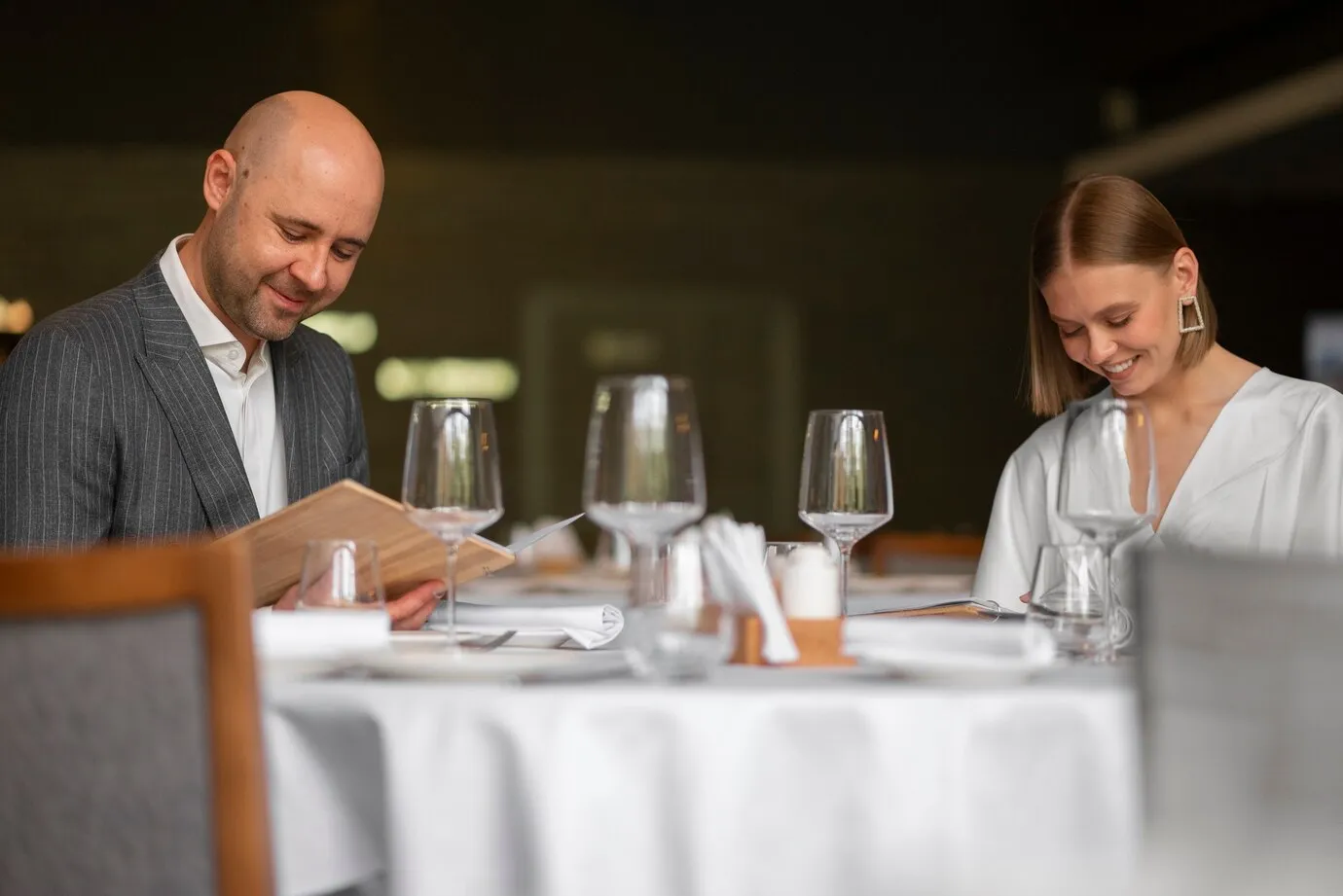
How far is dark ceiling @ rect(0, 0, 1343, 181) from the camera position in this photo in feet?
24.7

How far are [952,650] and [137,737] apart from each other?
0.84 meters

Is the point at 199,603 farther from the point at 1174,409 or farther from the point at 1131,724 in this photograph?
the point at 1174,409

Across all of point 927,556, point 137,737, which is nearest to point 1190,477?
point 137,737

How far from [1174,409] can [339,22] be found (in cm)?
604

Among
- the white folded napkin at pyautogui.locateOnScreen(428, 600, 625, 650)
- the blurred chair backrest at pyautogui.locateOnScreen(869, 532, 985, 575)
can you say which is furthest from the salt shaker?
the blurred chair backrest at pyautogui.locateOnScreen(869, 532, 985, 575)

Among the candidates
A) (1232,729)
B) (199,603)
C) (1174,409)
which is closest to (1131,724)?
(1232,729)

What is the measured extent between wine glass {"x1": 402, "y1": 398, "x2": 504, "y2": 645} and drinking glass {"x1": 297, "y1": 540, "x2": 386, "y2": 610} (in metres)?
0.08

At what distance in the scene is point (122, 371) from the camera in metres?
2.44

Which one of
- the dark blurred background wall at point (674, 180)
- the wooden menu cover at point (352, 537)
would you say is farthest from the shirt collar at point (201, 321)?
the dark blurred background wall at point (674, 180)

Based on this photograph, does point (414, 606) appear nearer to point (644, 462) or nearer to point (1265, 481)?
point (644, 462)

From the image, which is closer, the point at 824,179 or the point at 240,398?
the point at 240,398

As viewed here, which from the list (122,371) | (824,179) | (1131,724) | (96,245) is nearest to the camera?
(1131,724)

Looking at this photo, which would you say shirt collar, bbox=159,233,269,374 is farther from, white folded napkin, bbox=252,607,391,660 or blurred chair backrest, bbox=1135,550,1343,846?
blurred chair backrest, bbox=1135,550,1343,846

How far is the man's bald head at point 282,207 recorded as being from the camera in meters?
2.60
